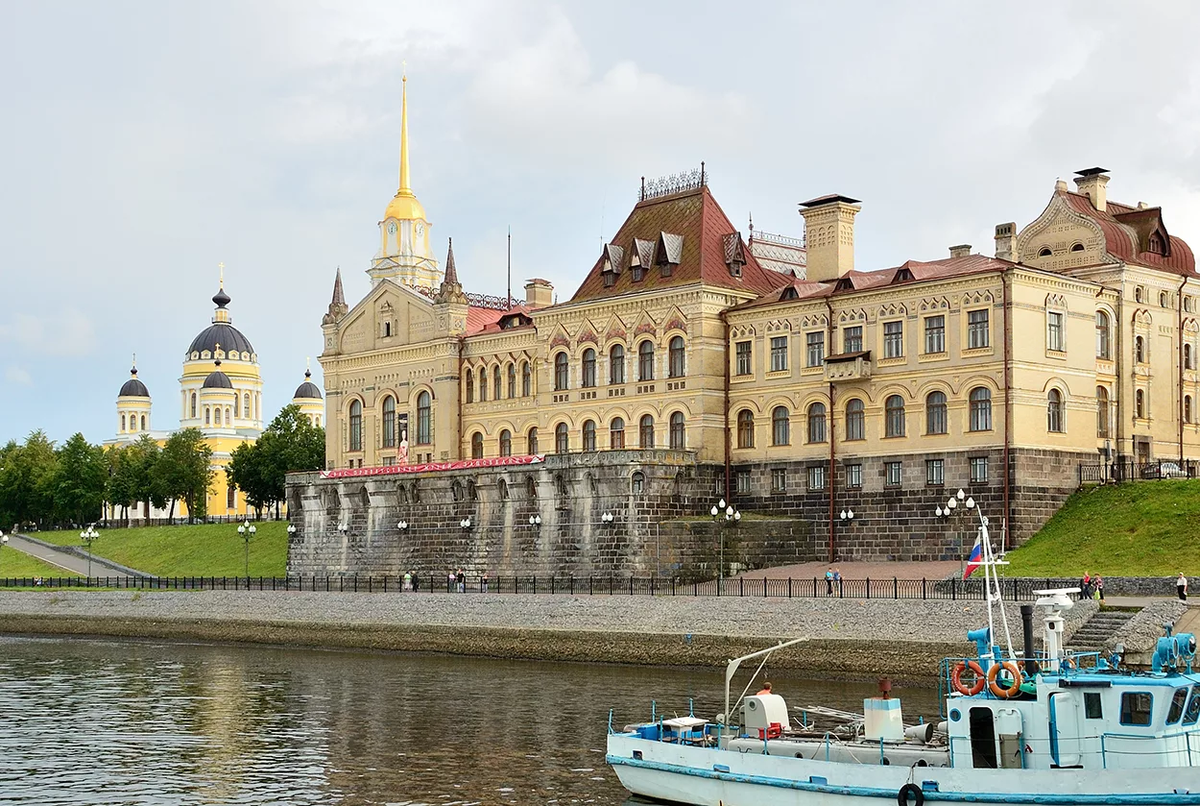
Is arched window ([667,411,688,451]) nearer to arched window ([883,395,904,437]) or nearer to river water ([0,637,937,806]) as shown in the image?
arched window ([883,395,904,437])

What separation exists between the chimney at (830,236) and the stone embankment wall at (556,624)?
22914 millimetres

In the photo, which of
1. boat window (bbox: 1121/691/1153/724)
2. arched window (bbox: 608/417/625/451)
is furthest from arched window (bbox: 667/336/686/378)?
boat window (bbox: 1121/691/1153/724)

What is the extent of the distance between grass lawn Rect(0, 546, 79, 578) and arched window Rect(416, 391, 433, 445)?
2627 centimetres

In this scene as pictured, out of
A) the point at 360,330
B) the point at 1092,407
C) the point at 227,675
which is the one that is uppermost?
the point at 360,330

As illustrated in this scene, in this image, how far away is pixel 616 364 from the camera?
259 feet

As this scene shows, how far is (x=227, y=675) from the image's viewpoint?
57094 millimetres

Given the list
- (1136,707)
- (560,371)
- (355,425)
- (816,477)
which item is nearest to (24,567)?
(355,425)

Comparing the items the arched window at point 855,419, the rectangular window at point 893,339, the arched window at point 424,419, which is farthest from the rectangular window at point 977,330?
the arched window at point 424,419

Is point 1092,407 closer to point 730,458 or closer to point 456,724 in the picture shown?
point 730,458

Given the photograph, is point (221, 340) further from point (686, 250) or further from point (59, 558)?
point (686, 250)

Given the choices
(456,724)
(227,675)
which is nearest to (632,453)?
(227,675)

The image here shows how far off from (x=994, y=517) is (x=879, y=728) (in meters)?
34.9

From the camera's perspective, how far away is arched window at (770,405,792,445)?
2881 inches

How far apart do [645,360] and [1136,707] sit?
4997cm
